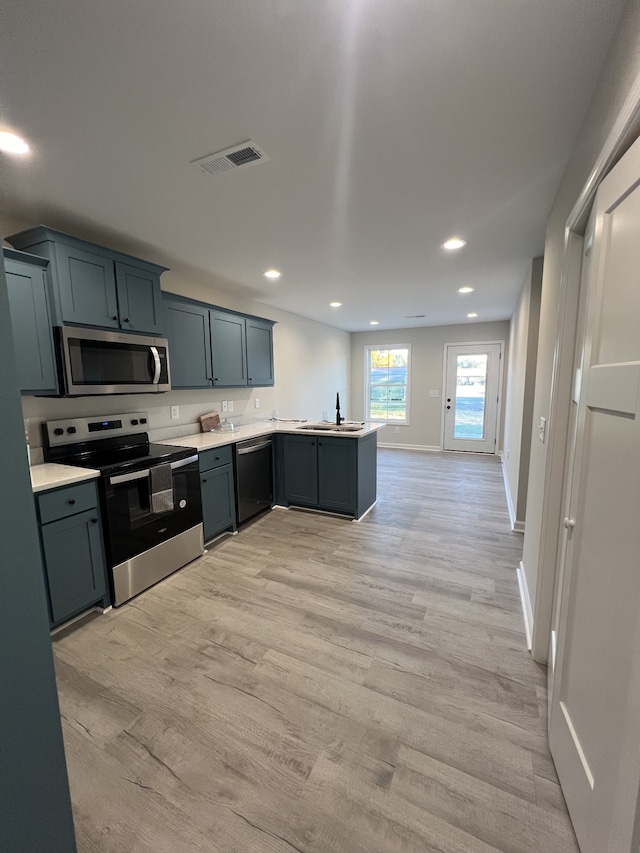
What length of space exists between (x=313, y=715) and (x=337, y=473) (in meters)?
2.30

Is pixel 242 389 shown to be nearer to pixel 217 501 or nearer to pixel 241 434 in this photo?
pixel 241 434

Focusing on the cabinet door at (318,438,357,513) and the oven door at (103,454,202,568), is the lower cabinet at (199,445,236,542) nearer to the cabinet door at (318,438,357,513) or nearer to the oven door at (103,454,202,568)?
the oven door at (103,454,202,568)

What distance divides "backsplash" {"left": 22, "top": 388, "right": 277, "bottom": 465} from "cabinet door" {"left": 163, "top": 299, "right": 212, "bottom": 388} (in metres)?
0.31

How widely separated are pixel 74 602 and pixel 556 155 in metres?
3.57

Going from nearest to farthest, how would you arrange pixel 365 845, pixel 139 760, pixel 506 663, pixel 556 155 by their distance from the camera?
pixel 365 845 → pixel 139 760 → pixel 556 155 → pixel 506 663

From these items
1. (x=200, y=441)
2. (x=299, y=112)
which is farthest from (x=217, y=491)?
(x=299, y=112)

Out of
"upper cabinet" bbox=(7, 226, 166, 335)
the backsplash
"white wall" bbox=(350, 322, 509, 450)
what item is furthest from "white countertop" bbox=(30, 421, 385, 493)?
"white wall" bbox=(350, 322, 509, 450)

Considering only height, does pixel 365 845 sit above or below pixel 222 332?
below

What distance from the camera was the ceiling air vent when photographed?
1.64 metres

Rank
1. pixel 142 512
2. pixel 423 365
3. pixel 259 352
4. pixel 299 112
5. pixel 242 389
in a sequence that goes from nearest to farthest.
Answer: pixel 299 112, pixel 142 512, pixel 259 352, pixel 242 389, pixel 423 365

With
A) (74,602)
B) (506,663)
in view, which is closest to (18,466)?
(74,602)

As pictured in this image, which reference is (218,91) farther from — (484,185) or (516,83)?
(484,185)

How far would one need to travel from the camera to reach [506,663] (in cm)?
187

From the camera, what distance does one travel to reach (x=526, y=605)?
88.7 inches
